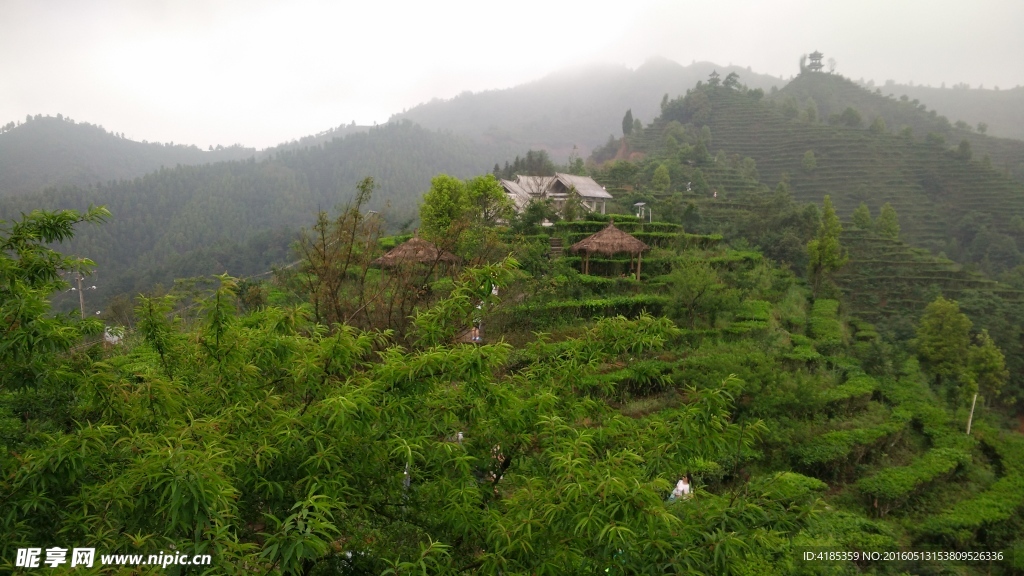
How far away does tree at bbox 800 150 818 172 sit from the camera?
4434 cm

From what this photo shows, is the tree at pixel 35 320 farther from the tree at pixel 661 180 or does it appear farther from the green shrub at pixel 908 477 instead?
the tree at pixel 661 180

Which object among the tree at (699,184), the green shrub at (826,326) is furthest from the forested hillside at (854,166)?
the green shrub at (826,326)

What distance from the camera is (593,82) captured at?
522ft

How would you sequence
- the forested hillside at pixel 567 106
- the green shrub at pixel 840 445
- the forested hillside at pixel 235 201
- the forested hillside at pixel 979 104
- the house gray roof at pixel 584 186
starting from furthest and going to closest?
1. the forested hillside at pixel 567 106
2. the forested hillside at pixel 979 104
3. the forested hillside at pixel 235 201
4. the house gray roof at pixel 584 186
5. the green shrub at pixel 840 445

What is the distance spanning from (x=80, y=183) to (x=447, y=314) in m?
83.8

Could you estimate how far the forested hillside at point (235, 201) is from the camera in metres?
38.8

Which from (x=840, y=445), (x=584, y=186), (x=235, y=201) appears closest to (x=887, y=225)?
(x=584, y=186)

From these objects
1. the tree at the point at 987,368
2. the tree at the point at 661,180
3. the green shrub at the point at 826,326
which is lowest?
the tree at the point at 987,368

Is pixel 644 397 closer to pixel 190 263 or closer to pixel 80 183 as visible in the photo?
pixel 190 263

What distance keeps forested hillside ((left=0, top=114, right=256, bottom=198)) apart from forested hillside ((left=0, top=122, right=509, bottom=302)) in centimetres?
1433

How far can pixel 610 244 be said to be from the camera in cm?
1570

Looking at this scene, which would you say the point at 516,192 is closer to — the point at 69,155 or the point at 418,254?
the point at 418,254

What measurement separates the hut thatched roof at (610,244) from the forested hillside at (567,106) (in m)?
96.3

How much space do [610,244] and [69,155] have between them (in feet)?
303
